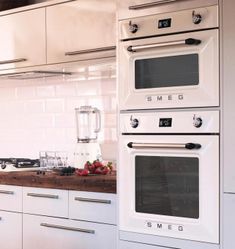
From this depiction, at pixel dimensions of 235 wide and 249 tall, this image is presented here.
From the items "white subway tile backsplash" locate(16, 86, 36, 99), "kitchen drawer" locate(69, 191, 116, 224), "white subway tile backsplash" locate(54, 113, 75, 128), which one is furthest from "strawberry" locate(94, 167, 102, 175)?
"white subway tile backsplash" locate(16, 86, 36, 99)

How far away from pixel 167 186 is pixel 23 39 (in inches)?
62.6

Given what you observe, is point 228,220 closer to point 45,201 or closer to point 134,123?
point 134,123

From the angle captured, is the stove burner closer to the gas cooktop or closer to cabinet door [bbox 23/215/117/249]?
the gas cooktop

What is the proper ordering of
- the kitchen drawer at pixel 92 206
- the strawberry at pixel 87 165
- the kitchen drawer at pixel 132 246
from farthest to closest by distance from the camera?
the strawberry at pixel 87 165, the kitchen drawer at pixel 92 206, the kitchen drawer at pixel 132 246

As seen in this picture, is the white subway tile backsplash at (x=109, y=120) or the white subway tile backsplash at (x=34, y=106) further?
the white subway tile backsplash at (x=34, y=106)

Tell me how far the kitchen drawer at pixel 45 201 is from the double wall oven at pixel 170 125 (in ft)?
1.75

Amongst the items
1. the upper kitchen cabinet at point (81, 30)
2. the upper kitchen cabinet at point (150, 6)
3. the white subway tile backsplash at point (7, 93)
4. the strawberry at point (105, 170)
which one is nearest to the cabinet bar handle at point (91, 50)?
the upper kitchen cabinet at point (81, 30)

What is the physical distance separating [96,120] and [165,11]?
4.25 feet

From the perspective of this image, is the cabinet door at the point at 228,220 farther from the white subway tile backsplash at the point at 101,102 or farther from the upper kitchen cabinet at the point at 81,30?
the white subway tile backsplash at the point at 101,102

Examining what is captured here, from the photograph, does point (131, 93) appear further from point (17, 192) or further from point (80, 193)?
point (17, 192)

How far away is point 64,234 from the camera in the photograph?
9.21 feet

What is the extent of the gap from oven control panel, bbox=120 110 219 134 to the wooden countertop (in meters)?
0.38

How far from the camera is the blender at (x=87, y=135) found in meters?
3.24

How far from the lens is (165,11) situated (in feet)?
7.43
